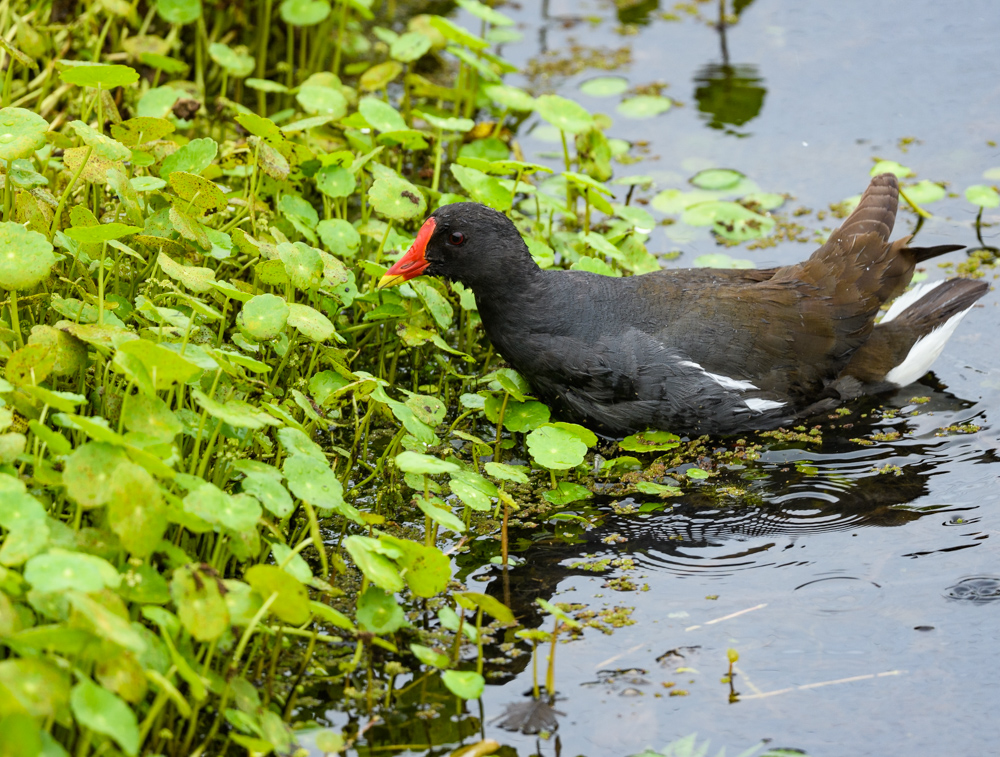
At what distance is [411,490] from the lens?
4199 mm

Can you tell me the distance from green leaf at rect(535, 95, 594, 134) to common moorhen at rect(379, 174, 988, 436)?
3.53 ft

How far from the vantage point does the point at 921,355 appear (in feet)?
15.5

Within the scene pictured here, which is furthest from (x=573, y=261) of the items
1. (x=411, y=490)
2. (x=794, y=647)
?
(x=794, y=647)

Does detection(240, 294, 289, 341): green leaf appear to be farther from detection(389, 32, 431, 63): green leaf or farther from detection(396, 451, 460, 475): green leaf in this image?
detection(389, 32, 431, 63): green leaf

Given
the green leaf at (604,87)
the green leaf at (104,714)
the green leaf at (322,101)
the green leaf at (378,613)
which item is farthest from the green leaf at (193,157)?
the green leaf at (604,87)

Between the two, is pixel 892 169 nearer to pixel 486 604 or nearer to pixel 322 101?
pixel 322 101

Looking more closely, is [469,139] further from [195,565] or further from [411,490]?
[195,565]

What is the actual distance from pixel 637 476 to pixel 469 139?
2711mm

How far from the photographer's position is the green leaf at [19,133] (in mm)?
3580

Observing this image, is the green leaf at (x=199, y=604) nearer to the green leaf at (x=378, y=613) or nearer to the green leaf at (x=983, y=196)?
the green leaf at (x=378, y=613)

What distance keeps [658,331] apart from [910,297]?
1.35 meters

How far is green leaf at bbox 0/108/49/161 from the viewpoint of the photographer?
3.58 meters

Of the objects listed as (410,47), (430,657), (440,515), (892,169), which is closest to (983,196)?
(892,169)

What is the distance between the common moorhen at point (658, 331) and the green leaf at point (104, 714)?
2.25 m
